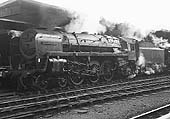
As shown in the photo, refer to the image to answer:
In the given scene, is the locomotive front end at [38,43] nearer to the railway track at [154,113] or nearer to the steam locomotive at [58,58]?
the steam locomotive at [58,58]

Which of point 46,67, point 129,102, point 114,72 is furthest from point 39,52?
point 114,72

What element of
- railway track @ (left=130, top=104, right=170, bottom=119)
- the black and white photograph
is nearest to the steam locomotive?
the black and white photograph

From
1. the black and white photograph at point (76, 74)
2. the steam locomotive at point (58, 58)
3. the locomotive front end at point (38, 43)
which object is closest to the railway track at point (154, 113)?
the black and white photograph at point (76, 74)

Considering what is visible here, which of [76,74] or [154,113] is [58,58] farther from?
[154,113]

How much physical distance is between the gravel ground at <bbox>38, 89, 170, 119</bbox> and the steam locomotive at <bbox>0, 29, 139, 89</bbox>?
379cm

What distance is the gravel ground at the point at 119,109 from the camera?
646cm

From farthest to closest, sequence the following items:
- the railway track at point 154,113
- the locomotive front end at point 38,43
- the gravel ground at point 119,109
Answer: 1. the locomotive front end at point 38,43
2. the gravel ground at point 119,109
3. the railway track at point 154,113

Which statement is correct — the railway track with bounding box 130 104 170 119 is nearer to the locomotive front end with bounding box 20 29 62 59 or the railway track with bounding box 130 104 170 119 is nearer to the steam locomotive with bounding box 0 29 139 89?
the steam locomotive with bounding box 0 29 139 89

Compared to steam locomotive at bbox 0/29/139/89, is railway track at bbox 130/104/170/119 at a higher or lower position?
lower

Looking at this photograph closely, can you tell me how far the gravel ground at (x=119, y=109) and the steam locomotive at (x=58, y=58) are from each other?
3.79m

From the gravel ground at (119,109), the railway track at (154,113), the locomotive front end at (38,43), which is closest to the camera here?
the railway track at (154,113)

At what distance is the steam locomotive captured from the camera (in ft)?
35.3

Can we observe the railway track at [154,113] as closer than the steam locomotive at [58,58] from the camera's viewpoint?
Yes

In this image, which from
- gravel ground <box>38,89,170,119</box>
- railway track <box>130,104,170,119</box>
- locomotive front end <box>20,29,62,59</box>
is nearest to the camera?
railway track <box>130,104,170,119</box>
